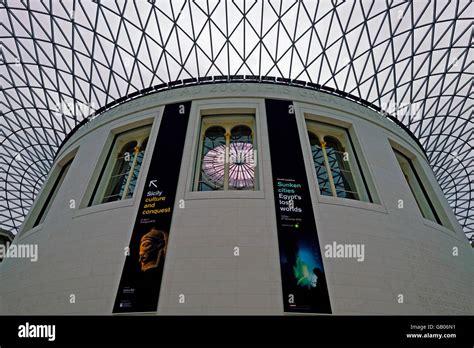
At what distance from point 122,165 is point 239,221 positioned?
986 cm

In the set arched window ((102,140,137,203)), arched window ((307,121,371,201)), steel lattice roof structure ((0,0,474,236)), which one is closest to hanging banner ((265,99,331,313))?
arched window ((307,121,371,201))

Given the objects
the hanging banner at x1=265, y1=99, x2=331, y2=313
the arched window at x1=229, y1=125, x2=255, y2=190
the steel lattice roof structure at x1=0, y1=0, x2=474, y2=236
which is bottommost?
the hanging banner at x1=265, y1=99, x2=331, y2=313

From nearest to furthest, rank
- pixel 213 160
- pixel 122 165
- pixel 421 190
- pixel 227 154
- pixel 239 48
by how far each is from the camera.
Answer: pixel 227 154, pixel 213 160, pixel 122 165, pixel 421 190, pixel 239 48

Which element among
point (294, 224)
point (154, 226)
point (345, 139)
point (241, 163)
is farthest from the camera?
point (345, 139)

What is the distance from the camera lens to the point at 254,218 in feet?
43.6

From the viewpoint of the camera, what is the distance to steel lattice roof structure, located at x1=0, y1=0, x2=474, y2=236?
2505 cm

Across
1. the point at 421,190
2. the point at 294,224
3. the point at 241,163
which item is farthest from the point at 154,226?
the point at 421,190

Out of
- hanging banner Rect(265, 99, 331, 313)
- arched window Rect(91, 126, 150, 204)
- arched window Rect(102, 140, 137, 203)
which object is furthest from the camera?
arched window Rect(102, 140, 137, 203)

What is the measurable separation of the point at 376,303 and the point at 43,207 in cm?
2041

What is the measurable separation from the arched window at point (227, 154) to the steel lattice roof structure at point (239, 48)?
497 cm

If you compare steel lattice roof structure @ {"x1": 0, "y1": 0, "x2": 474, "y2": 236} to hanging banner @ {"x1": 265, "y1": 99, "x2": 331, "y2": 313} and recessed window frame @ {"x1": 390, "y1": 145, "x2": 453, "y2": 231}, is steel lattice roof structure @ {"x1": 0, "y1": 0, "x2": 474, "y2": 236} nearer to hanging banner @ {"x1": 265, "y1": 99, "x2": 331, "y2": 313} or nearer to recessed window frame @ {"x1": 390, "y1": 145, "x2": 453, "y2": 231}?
recessed window frame @ {"x1": 390, "y1": 145, "x2": 453, "y2": 231}

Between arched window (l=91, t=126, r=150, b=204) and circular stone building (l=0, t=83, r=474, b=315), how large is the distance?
9cm

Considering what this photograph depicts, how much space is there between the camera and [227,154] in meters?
16.4

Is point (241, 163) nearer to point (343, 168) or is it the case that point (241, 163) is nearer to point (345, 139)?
point (343, 168)
